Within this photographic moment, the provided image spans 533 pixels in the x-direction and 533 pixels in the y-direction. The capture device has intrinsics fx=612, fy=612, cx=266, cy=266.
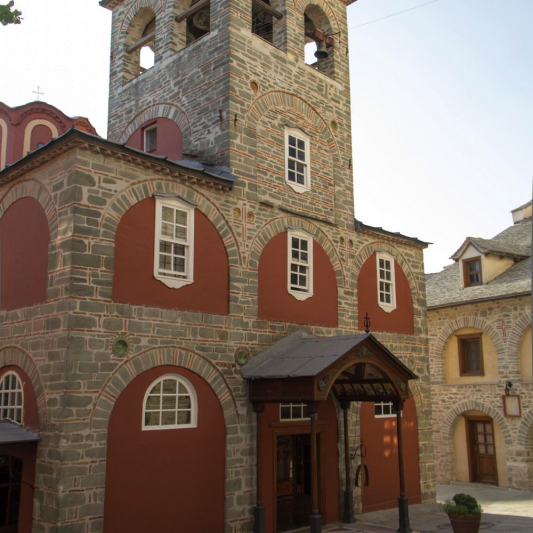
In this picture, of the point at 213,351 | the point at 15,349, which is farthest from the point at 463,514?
the point at 15,349

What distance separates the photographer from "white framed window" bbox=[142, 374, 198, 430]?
11.3 m

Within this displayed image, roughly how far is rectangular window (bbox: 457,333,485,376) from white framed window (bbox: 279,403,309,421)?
1114 centimetres

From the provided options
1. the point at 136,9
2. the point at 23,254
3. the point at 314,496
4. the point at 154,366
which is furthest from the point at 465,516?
the point at 136,9

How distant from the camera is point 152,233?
39.1 ft

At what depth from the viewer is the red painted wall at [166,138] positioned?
1568 cm

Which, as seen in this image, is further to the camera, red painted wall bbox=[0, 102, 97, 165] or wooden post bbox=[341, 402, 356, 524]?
red painted wall bbox=[0, 102, 97, 165]

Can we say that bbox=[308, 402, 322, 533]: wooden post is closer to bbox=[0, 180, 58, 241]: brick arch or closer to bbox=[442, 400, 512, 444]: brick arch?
bbox=[0, 180, 58, 241]: brick arch

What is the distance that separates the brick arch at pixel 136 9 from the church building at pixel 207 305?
6 cm

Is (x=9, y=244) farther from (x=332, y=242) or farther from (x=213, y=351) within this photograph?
(x=332, y=242)

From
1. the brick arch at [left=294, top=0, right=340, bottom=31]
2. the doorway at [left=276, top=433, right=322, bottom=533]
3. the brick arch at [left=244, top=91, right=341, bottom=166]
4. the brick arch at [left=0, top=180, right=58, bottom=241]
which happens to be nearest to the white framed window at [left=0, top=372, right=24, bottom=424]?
the brick arch at [left=0, top=180, right=58, bottom=241]

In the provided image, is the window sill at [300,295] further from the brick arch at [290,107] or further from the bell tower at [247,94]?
the brick arch at [290,107]

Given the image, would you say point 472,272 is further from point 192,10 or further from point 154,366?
point 154,366

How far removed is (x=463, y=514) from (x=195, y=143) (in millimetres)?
10123

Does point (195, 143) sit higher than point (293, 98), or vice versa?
point (293, 98)
